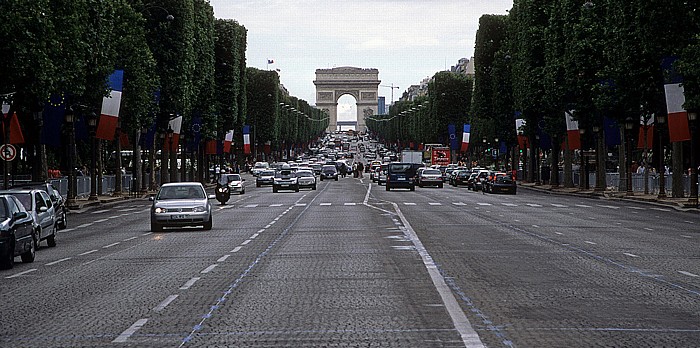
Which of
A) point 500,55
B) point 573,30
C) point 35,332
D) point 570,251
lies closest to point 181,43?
point 573,30

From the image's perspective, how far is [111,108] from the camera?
2254 inches

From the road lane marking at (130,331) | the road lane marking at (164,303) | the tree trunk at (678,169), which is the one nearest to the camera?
the road lane marking at (130,331)

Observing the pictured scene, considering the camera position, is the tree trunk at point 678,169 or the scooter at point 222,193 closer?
the tree trunk at point 678,169

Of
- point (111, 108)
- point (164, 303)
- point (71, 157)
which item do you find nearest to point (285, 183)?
point (111, 108)

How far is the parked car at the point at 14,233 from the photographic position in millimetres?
22047

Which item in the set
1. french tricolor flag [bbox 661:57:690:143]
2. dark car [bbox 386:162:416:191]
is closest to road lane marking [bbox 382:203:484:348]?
french tricolor flag [bbox 661:57:690:143]

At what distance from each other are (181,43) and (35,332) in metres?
61.2

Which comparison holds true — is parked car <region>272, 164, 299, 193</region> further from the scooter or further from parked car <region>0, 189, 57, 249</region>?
parked car <region>0, 189, 57, 249</region>

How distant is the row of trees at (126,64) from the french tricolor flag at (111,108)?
2.36 feet

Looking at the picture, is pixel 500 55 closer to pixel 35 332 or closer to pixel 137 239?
pixel 137 239

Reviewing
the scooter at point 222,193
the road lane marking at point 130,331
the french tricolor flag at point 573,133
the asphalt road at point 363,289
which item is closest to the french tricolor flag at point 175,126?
the scooter at point 222,193

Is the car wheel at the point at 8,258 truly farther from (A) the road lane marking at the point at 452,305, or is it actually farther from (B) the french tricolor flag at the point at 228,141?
(B) the french tricolor flag at the point at 228,141

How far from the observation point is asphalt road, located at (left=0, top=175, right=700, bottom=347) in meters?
12.2

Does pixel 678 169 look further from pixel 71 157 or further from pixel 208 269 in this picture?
pixel 208 269
